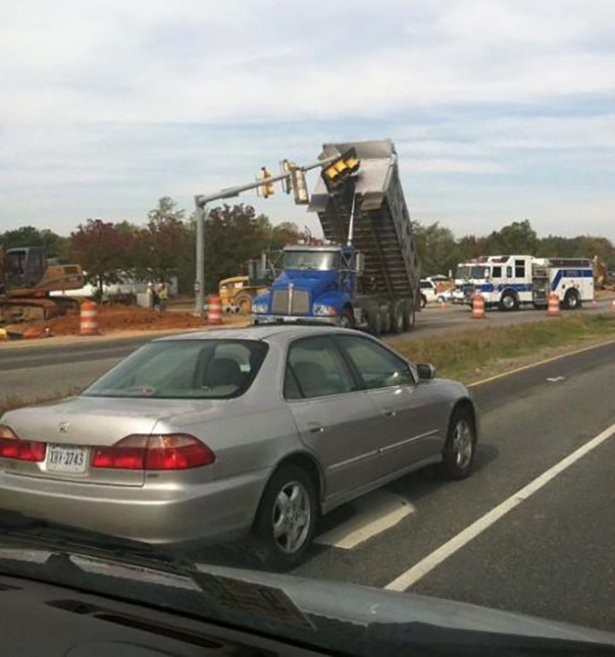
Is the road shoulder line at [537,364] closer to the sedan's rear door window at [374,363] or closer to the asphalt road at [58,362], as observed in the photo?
the asphalt road at [58,362]

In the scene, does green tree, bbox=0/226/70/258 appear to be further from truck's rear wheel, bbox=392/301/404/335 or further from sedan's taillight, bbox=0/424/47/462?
sedan's taillight, bbox=0/424/47/462

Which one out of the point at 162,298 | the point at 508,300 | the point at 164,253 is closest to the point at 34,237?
the point at 164,253

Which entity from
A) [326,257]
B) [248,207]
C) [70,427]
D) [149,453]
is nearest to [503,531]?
[149,453]

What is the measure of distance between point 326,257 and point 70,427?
19878 millimetres

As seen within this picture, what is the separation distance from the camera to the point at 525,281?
1831 inches

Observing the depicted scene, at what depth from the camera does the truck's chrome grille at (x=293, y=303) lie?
23547 mm

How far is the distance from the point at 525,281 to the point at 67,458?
144ft

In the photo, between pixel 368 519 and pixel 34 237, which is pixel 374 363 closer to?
pixel 368 519

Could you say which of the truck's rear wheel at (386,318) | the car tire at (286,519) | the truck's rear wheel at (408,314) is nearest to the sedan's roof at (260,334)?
the car tire at (286,519)

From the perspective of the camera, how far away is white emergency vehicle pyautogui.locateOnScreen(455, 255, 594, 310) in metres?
46.2

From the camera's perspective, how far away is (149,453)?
4.61m

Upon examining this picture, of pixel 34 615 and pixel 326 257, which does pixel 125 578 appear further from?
pixel 326 257

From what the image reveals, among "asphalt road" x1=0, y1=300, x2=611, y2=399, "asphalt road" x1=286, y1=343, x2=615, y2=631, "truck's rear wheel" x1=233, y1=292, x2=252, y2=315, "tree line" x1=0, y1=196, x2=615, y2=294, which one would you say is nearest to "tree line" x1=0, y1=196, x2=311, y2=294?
"tree line" x1=0, y1=196, x2=615, y2=294

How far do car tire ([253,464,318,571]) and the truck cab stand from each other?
18101mm
